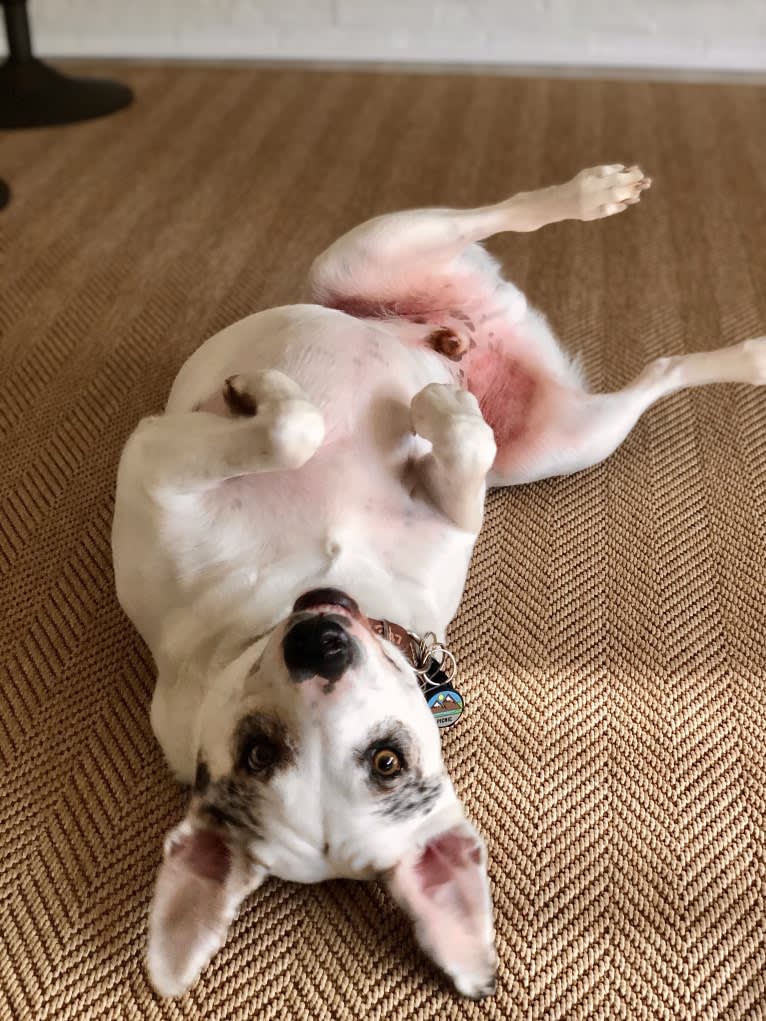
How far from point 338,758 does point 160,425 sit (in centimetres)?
47

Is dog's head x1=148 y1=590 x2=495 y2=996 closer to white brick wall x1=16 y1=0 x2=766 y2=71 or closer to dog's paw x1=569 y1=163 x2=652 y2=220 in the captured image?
dog's paw x1=569 y1=163 x2=652 y2=220

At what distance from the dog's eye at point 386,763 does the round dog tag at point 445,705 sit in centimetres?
18

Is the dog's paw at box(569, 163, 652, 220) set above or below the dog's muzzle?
above

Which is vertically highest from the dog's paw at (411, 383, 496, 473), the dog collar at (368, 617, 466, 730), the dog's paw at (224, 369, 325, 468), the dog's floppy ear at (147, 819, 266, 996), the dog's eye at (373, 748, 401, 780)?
the dog's paw at (224, 369, 325, 468)

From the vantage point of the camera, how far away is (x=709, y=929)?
1.07 metres

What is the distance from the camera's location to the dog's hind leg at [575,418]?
151 cm

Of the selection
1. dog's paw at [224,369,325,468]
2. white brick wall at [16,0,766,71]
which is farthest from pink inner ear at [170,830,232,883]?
white brick wall at [16,0,766,71]

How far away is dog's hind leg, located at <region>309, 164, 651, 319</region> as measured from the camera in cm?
148

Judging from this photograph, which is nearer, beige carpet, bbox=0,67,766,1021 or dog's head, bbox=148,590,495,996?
dog's head, bbox=148,590,495,996

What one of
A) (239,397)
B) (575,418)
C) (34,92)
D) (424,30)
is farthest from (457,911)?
(424,30)

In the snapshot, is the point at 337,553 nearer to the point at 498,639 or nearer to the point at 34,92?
the point at 498,639

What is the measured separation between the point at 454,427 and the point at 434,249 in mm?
483

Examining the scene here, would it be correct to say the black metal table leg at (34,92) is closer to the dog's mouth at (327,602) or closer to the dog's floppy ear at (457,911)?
the dog's mouth at (327,602)

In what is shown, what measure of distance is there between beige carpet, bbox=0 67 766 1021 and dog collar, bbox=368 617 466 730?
12 centimetres
